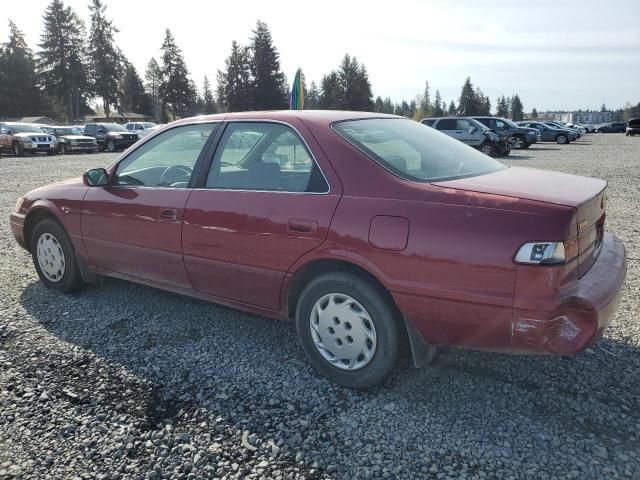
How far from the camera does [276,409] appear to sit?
279cm

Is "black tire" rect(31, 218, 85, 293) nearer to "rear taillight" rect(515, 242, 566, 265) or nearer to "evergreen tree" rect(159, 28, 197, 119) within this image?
"rear taillight" rect(515, 242, 566, 265)

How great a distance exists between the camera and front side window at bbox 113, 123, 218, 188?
3699 millimetres

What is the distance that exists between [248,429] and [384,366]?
813 mm

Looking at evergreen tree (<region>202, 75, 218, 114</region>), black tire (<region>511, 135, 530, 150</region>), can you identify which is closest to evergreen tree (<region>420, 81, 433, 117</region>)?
evergreen tree (<region>202, 75, 218, 114</region>)

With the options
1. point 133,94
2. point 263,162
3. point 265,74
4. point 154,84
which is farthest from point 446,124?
point 154,84

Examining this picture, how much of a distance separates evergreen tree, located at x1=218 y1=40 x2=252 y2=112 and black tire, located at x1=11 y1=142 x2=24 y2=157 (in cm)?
Result: 5080

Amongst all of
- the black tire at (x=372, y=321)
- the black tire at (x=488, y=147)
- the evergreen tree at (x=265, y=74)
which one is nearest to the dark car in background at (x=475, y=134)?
the black tire at (x=488, y=147)

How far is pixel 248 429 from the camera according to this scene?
262 cm

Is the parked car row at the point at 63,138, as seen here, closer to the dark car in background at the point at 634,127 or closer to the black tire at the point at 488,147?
the black tire at the point at 488,147

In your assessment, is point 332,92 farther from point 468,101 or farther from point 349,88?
point 468,101

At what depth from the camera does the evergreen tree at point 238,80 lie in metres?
74.9

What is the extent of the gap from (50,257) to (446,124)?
1807 centimetres

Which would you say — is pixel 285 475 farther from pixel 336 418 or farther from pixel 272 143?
pixel 272 143

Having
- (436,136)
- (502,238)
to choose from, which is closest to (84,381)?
(502,238)
